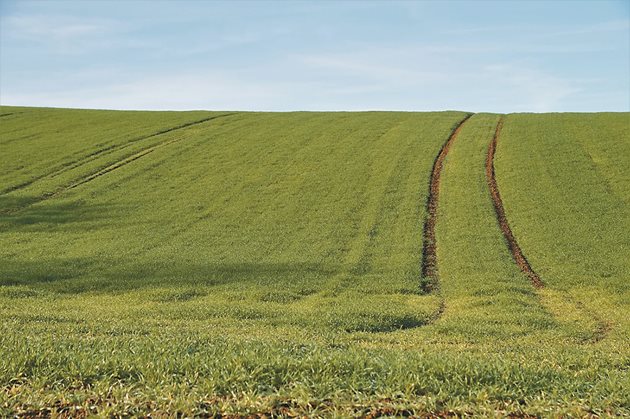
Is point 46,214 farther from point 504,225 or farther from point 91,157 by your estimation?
point 504,225

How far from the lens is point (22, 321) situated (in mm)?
14719

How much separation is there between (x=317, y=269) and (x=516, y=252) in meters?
8.41

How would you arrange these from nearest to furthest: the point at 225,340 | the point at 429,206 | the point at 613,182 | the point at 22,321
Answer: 1. the point at 225,340
2. the point at 22,321
3. the point at 429,206
4. the point at 613,182

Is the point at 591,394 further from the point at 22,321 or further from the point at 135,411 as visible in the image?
the point at 22,321

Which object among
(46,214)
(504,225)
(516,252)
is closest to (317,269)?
(516,252)

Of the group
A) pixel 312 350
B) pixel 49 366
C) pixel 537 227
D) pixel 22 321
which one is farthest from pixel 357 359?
pixel 537 227

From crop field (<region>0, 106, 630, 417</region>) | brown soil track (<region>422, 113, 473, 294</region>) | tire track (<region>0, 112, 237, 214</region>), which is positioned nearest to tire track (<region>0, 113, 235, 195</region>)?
tire track (<region>0, 112, 237, 214</region>)

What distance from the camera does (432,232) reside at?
98.6 feet

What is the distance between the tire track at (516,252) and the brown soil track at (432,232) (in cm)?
301

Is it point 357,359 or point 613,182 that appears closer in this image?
point 357,359

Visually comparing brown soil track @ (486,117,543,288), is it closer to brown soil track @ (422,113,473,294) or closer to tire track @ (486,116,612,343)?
tire track @ (486,116,612,343)

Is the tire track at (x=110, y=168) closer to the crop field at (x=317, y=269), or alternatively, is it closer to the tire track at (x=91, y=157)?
the tire track at (x=91, y=157)

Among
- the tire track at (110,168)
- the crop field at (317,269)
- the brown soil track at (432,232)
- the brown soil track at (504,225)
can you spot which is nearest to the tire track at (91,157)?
the tire track at (110,168)

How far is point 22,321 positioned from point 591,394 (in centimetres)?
1207
